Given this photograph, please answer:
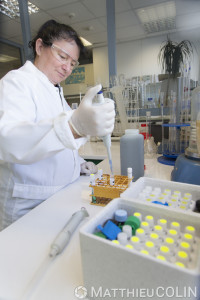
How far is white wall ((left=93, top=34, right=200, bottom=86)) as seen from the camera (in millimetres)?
4828

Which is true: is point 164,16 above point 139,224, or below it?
above

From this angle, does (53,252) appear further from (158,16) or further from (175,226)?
(158,16)

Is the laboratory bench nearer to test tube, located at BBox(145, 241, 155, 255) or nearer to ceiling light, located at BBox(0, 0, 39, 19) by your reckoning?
test tube, located at BBox(145, 241, 155, 255)

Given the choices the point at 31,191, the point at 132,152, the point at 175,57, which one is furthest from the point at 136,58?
the point at 31,191

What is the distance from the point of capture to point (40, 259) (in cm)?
53

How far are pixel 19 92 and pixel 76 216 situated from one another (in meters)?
0.59

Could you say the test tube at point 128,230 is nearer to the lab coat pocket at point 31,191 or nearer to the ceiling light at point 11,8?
the lab coat pocket at point 31,191

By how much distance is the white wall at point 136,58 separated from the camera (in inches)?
190

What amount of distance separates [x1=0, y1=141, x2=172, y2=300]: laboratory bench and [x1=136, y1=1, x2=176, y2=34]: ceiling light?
12.9ft

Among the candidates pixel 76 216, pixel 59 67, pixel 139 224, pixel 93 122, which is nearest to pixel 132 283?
pixel 139 224

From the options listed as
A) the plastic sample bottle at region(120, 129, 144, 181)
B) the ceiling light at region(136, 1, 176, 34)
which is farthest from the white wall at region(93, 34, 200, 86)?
the plastic sample bottle at region(120, 129, 144, 181)

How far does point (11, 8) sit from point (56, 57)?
3.43 m

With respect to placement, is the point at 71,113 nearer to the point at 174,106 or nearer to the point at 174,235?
the point at 174,235

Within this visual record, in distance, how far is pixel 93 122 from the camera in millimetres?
637
